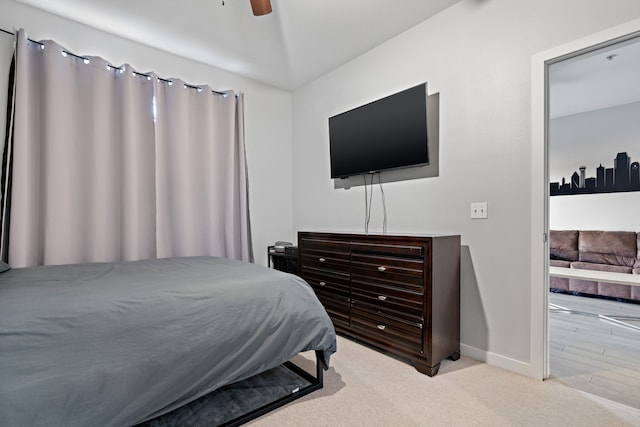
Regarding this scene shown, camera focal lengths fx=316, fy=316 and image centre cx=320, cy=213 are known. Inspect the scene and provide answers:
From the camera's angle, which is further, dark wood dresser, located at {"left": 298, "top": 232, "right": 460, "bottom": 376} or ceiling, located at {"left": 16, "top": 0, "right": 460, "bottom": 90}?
ceiling, located at {"left": 16, "top": 0, "right": 460, "bottom": 90}

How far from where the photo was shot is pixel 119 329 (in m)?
1.26

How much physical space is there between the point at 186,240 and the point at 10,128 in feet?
5.07

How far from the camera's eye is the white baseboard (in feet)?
6.78

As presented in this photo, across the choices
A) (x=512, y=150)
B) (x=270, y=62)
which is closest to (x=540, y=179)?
(x=512, y=150)

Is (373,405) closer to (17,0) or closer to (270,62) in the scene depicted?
(270,62)

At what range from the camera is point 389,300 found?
2.29 metres

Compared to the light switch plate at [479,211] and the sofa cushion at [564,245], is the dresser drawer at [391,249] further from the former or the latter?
the sofa cushion at [564,245]

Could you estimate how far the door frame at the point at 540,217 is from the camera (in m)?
2.02

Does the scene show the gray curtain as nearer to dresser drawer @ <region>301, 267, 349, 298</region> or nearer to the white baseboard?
dresser drawer @ <region>301, 267, 349, 298</region>

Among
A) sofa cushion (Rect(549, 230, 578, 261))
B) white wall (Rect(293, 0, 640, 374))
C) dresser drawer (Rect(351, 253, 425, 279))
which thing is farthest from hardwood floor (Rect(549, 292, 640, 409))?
dresser drawer (Rect(351, 253, 425, 279))

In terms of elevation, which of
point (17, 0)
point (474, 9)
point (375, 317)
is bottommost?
point (375, 317)

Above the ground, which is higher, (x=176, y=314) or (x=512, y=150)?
(x=512, y=150)

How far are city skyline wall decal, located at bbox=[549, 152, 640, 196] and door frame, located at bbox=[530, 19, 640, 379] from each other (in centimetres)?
258

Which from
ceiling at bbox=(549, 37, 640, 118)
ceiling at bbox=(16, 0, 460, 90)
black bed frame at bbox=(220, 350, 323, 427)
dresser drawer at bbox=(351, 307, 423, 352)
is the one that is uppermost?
ceiling at bbox=(16, 0, 460, 90)
